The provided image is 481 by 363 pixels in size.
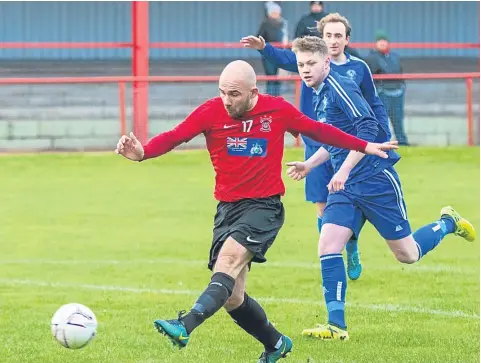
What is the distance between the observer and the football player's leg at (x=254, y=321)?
26.4ft

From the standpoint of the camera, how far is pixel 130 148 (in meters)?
7.86

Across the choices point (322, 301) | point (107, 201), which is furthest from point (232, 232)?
point (107, 201)

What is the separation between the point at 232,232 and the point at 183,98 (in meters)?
12.5

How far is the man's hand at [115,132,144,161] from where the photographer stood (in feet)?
25.6

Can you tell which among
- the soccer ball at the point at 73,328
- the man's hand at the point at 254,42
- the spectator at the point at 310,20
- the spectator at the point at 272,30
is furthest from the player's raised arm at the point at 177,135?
the spectator at the point at 272,30

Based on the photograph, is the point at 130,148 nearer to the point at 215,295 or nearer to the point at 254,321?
the point at 215,295

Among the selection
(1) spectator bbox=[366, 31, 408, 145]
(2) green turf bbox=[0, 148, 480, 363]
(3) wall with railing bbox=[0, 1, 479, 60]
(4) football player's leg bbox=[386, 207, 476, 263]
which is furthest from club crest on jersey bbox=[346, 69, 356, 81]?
(3) wall with railing bbox=[0, 1, 479, 60]

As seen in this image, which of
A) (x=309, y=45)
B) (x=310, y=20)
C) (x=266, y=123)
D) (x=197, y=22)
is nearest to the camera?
(x=266, y=123)

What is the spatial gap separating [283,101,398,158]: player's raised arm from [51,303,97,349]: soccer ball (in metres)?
1.70

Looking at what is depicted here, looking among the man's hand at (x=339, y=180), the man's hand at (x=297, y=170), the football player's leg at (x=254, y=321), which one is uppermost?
the man's hand at (x=297, y=170)

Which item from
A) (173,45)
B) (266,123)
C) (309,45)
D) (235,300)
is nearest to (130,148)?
(266,123)

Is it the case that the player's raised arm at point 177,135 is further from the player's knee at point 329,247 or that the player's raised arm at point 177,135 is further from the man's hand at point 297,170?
the player's knee at point 329,247

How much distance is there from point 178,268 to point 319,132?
489cm

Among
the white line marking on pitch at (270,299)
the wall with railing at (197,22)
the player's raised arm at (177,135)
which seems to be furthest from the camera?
the wall with railing at (197,22)
